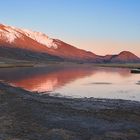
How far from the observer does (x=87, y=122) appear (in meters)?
24.1

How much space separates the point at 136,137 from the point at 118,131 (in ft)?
4.78

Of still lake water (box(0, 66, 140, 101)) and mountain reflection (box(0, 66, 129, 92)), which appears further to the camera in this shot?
mountain reflection (box(0, 66, 129, 92))

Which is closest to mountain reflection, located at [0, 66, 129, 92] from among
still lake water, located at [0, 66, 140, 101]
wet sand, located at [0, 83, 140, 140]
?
still lake water, located at [0, 66, 140, 101]

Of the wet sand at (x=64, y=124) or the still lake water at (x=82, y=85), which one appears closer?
the wet sand at (x=64, y=124)

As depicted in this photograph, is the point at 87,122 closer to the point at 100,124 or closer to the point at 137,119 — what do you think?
the point at 100,124

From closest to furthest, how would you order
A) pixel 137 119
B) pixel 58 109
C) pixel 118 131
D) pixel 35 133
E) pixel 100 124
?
pixel 35 133
pixel 118 131
pixel 100 124
pixel 137 119
pixel 58 109

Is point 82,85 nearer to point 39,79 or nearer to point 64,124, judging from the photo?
point 39,79

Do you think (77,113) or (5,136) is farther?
(77,113)

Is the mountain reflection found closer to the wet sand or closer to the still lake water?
the still lake water

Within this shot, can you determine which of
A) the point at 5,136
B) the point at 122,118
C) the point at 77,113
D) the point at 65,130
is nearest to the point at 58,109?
the point at 77,113

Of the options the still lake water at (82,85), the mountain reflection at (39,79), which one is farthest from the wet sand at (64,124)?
the mountain reflection at (39,79)

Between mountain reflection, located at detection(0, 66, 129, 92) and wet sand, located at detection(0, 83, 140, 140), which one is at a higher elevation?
wet sand, located at detection(0, 83, 140, 140)

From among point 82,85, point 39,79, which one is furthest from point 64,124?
point 39,79

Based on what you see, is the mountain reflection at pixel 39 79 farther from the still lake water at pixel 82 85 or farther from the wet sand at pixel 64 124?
the wet sand at pixel 64 124
